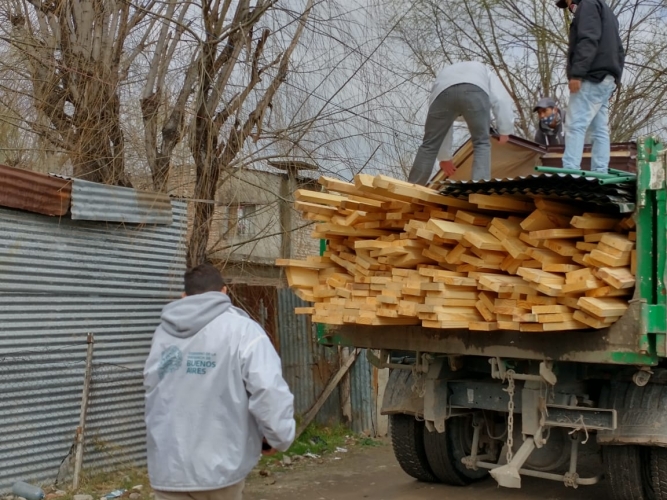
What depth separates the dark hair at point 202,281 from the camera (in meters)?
3.80

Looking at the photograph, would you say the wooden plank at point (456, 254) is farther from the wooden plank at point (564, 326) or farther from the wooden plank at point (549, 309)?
the wooden plank at point (564, 326)

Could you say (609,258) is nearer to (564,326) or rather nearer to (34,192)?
(564,326)

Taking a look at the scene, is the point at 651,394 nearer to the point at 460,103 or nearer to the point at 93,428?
the point at 460,103

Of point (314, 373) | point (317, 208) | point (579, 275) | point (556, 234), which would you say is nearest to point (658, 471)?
point (579, 275)

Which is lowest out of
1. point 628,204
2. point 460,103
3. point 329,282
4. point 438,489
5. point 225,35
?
point 438,489

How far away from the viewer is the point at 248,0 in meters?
7.93

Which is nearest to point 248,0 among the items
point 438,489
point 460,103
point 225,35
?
point 225,35

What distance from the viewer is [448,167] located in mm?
7438

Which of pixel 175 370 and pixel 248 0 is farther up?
pixel 248 0

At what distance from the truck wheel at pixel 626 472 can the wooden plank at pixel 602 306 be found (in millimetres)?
1361

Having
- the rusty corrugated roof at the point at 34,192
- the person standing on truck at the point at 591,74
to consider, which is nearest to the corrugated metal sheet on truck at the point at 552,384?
the person standing on truck at the point at 591,74

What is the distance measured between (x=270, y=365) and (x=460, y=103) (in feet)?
12.8

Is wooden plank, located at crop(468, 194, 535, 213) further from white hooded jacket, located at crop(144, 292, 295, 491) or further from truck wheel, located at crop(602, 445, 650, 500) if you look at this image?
white hooded jacket, located at crop(144, 292, 295, 491)

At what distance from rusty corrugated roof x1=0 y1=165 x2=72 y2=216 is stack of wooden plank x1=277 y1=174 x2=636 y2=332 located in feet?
7.09
